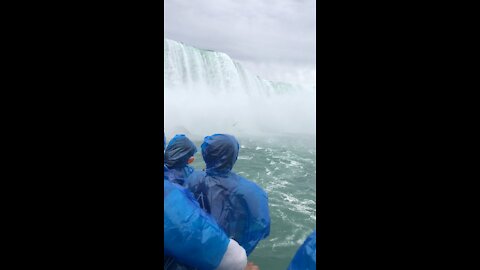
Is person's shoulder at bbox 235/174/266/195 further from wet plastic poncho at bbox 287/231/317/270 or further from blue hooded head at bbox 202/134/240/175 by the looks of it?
wet plastic poncho at bbox 287/231/317/270

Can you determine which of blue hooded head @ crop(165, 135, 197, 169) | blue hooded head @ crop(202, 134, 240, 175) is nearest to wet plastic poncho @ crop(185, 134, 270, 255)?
blue hooded head @ crop(202, 134, 240, 175)

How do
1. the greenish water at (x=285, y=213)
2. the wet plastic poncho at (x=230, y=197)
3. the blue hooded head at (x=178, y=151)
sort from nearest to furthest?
1. the wet plastic poncho at (x=230, y=197)
2. the blue hooded head at (x=178, y=151)
3. the greenish water at (x=285, y=213)

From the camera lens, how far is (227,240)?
3.54ft


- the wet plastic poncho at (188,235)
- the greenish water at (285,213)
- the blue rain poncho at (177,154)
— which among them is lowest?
the greenish water at (285,213)

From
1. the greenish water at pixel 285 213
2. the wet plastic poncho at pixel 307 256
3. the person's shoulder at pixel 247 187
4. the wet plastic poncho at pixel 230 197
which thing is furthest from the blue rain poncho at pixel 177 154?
the wet plastic poncho at pixel 307 256

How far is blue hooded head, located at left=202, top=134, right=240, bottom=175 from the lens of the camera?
1.50m

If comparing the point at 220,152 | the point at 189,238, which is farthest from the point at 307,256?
the point at 220,152

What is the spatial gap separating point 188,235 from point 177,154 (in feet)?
2.48

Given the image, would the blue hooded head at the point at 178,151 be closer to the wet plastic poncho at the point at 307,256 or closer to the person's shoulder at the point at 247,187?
the person's shoulder at the point at 247,187

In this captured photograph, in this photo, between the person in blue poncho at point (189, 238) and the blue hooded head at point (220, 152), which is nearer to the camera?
the person in blue poncho at point (189, 238)

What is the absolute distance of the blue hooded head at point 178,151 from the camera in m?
1.71

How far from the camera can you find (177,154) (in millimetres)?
1722

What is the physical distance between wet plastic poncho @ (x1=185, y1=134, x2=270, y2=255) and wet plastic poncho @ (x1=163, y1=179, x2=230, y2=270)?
41 centimetres
